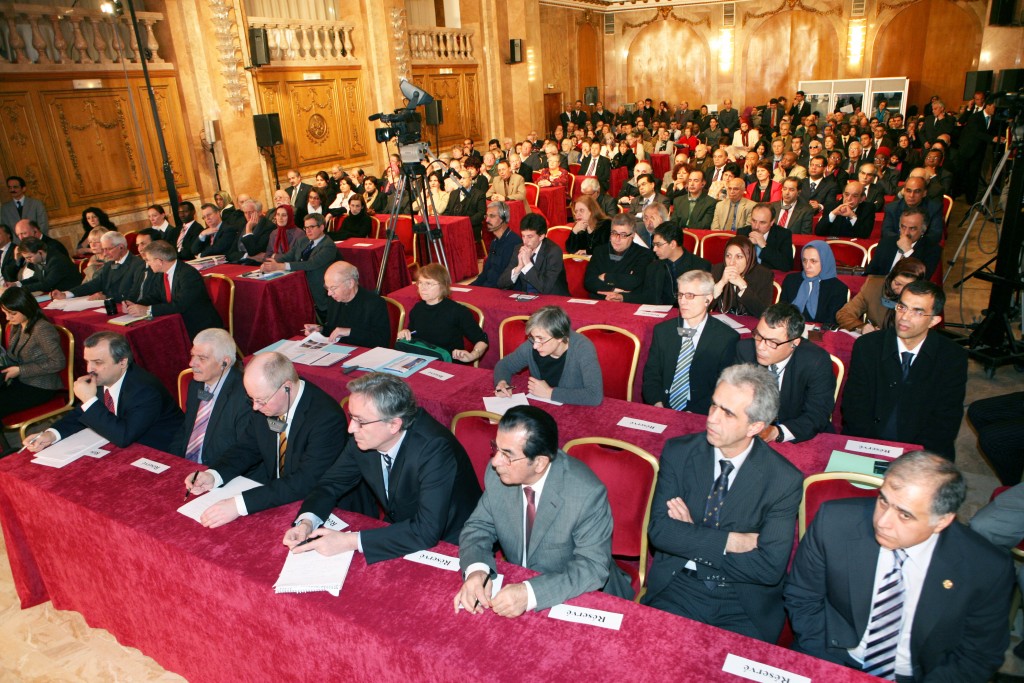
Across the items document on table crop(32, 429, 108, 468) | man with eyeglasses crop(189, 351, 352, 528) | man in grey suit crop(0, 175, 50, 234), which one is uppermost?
man in grey suit crop(0, 175, 50, 234)

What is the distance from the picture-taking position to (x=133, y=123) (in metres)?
9.69

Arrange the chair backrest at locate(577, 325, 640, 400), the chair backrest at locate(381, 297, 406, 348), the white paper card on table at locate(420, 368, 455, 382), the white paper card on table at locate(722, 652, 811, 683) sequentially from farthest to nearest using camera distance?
the chair backrest at locate(381, 297, 406, 348) → the chair backrest at locate(577, 325, 640, 400) → the white paper card on table at locate(420, 368, 455, 382) → the white paper card on table at locate(722, 652, 811, 683)

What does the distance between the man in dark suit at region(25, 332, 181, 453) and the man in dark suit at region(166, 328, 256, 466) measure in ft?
0.54

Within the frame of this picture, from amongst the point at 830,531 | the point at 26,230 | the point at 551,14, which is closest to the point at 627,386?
the point at 830,531

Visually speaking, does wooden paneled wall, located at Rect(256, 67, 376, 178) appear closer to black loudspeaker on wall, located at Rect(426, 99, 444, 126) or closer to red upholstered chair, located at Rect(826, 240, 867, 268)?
black loudspeaker on wall, located at Rect(426, 99, 444, 126)

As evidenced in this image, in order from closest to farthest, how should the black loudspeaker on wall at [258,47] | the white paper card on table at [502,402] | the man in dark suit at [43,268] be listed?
1. the white paper card on table at [502,402]
2. the man in dark suit at [43,268]
3. the black loudspeaker on wall at [258,47]

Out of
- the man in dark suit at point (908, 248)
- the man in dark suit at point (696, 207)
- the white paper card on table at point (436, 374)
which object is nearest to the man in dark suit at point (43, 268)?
the white paper card on table at point (436, 374)

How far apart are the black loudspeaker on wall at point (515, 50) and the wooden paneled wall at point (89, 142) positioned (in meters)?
8.37

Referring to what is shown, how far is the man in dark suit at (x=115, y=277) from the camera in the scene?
5781 mm

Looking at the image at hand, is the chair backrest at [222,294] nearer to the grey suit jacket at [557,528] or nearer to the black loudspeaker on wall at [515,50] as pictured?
the grey suit jacket at [557,528]

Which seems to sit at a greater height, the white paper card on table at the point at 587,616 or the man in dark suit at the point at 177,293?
the man in dark suit at the point at 177,293

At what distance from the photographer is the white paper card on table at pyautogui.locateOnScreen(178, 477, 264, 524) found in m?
2.44

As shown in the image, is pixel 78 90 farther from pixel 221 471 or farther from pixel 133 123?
pixel 221 471

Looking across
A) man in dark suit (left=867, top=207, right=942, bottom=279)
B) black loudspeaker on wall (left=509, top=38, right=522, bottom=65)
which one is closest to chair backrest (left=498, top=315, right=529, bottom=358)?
man in dark suit (left=867, top=207, right=942, bottom=279)
